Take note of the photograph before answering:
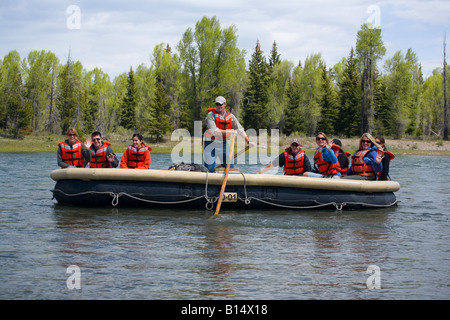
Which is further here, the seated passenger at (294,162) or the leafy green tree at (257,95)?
the leafy green tree at (257,95)

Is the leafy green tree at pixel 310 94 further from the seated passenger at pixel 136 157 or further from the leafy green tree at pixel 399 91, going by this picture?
the seated passenger at pixel 136 157

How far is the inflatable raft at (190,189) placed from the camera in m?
9.91

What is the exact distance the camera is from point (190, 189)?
399 inches

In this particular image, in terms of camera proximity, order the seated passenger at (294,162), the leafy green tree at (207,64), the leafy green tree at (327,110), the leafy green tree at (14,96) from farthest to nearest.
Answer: the leafy green tree at (327,110) < the leafy green tree at (207,64) < the leafy green tree at (14,96) < the seated passenger at (294,162)

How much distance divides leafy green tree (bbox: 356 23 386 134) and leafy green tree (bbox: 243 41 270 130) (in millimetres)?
8783

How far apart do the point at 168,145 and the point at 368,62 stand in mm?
20062

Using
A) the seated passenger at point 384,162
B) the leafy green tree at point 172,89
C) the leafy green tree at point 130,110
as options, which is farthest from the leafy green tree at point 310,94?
the seated passenger at point 384,162

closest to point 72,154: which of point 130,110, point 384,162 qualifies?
point 384,162

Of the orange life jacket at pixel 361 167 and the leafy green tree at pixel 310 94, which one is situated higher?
the leafy green tree at pixel 310 94

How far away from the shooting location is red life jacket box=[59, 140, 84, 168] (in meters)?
10.7

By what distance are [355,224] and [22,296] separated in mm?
5704

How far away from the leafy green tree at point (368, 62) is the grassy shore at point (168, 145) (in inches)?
223

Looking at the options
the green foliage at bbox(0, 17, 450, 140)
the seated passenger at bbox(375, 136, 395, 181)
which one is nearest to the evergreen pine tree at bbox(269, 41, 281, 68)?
the green foliage at bbox(0, 17, 450, 140)
